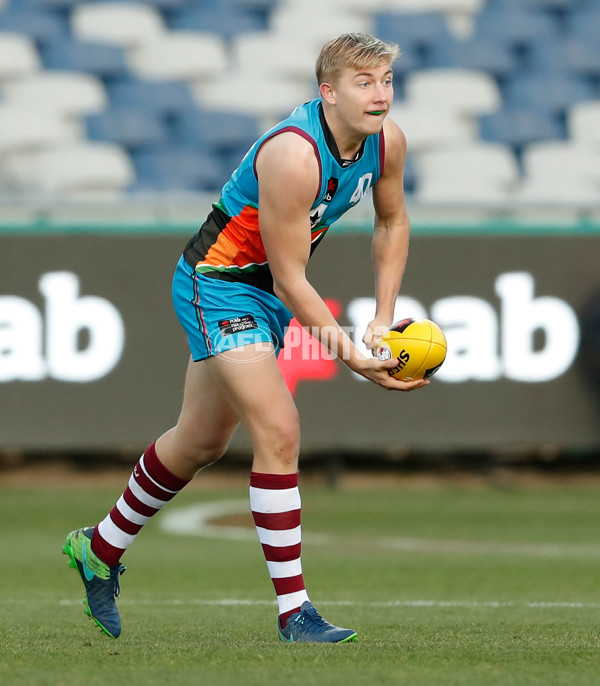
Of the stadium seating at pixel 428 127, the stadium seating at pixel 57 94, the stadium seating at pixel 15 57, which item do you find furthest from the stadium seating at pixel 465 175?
the stadium seating at pixel 15 57

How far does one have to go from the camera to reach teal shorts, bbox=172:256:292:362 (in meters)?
4.65

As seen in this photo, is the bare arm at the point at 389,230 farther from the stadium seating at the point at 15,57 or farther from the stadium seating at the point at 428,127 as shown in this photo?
the stadium seating at the point at 15,57

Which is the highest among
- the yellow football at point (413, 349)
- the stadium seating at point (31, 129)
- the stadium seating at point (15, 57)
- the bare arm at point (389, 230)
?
the stadium seating at point (15, 57)

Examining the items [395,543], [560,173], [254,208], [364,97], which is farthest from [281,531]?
[560,173]

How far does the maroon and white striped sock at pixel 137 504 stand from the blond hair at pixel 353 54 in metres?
1.63

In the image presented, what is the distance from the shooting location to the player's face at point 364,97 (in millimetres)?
4500

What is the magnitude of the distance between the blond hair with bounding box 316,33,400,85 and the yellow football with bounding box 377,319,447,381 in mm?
958

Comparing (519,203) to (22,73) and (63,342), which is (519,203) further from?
(22,73)

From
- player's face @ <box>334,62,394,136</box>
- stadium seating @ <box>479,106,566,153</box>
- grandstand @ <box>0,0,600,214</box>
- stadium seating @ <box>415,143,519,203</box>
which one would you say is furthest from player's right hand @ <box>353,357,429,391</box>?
stadium seating @ <box>479,106,566,153</box>

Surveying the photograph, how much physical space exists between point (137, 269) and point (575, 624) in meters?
6.41

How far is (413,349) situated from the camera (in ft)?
15.1

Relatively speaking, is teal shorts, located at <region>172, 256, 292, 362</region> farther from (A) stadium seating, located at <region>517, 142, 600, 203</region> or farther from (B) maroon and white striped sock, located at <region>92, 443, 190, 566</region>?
(A) stadium seating, located at <region>517, 142, 600, 203</region>

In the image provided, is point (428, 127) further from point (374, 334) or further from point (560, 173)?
point (374, 334)

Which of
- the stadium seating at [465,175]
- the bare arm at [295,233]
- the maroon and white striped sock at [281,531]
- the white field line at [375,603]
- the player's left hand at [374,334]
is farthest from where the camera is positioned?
the stadium seating at [465,175]
